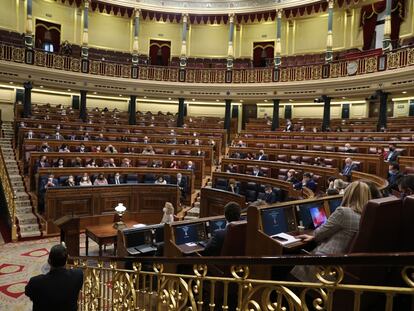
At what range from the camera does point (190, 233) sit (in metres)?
4.23

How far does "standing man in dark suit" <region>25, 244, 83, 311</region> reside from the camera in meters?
2.13

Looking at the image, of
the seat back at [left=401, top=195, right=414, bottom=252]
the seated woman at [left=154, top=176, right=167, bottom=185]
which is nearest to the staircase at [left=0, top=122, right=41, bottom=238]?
the seated woman at [left=154, top=176, right=167, bottom=185]

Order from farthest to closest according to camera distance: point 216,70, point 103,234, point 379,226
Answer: point 216,70 → point 103,234 → point 379,226

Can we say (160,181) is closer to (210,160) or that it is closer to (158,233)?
(210,160)

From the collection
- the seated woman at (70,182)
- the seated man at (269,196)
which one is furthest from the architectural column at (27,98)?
the seated man at (269,196)

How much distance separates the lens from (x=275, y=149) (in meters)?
10.9

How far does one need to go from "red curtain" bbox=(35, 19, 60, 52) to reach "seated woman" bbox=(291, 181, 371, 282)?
60.8ft

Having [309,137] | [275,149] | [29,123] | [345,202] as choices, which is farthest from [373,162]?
[29,123]

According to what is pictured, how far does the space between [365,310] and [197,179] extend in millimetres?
8981

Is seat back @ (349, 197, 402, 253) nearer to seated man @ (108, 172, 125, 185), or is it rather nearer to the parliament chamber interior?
the parliament chamber interior

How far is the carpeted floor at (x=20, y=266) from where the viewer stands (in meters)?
4.83

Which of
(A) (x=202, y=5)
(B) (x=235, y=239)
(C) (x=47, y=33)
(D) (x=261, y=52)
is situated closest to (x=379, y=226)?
(B) (x=235, y=239)

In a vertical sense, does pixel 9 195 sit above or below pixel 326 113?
below

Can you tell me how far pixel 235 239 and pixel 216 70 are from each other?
1451 cm
